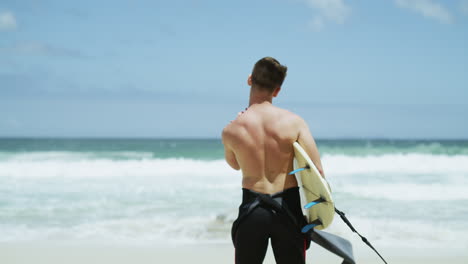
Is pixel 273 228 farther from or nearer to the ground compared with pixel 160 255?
farther from the ground

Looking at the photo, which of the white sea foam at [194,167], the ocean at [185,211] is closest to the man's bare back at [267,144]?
the ocean at [185,211]

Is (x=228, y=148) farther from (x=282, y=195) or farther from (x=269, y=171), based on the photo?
(x=282, y=195)

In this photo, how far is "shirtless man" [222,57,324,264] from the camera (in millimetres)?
2406

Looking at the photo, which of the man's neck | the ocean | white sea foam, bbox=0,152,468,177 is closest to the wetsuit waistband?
the man's neck

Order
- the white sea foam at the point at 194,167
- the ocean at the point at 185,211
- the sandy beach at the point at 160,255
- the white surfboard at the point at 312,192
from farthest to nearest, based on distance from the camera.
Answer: the white sea foam at the point at 194,167 → the ocean at the point at 185,211 → the sandy beach at the point at 160,255 → the white surfboard at the point at 312,192

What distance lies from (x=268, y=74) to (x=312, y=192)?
2.04 ft

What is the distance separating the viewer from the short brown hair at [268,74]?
2.40 meters

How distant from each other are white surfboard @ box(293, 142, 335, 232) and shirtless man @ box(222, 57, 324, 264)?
0.04 m

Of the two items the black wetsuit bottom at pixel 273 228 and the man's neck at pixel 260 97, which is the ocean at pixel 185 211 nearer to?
the black wetsuit bottom at pixel 273 228

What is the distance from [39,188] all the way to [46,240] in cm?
642

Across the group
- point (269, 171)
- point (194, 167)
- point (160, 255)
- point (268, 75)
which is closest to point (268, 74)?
point (268, 75)

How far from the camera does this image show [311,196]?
2.46 m

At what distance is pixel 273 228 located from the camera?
2.42 m

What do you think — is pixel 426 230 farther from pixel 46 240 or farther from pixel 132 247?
pixel 46 240
